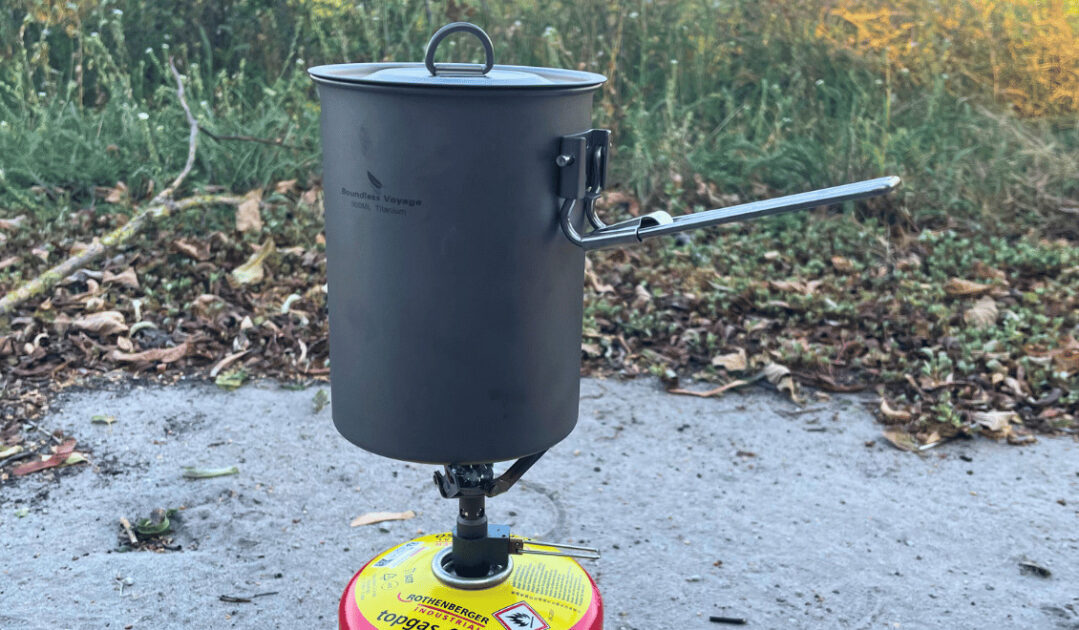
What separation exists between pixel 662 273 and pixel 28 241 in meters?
2.81

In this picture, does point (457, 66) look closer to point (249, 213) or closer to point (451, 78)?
point (451, 78)

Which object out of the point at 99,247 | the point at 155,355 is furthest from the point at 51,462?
the point at 99,247

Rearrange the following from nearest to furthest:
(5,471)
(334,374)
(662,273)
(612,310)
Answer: (334,374), (5,471), (612,310), (662,273)

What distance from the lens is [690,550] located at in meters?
2.96

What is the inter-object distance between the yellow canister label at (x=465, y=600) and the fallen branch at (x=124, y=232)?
2.52 metres

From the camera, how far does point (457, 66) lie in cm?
204

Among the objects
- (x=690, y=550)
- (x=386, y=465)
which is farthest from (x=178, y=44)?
(x=690, y=550)

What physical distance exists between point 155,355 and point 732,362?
2.19m

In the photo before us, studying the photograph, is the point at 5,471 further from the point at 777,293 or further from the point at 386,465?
the point at 777,293

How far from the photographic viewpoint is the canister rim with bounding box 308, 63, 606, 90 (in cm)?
180

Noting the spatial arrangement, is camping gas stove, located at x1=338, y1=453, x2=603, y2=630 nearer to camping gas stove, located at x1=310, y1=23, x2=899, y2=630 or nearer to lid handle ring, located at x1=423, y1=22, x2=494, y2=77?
camping gas stove, located at x1=310, y1=23, x2=899, y2=630

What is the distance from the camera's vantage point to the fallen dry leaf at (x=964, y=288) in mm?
4512

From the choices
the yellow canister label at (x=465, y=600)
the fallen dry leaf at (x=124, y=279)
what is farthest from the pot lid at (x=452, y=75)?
the fallen dry leaf at (x=124, y=279)

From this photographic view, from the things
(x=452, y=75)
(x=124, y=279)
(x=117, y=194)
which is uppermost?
(x=452, y=75)
